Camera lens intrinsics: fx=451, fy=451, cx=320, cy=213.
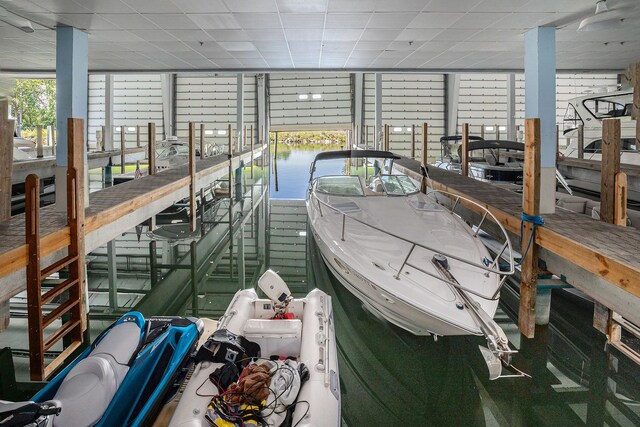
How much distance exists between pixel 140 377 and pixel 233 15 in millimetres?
4579

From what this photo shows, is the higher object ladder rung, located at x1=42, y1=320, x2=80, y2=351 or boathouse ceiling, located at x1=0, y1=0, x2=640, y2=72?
boathouse ceiling, located at x1=0, y1=0, x2=640, y2=72

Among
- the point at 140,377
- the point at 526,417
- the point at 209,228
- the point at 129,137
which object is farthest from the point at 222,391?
the point at 129,137

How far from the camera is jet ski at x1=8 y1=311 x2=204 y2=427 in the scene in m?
2.28

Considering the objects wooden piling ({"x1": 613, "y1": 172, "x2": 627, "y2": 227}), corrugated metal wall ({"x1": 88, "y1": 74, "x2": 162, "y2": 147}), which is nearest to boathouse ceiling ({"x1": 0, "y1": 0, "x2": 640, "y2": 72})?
wooden piling ({"x1": 613, "y1": 172, "x2": 627, "y2": 227})

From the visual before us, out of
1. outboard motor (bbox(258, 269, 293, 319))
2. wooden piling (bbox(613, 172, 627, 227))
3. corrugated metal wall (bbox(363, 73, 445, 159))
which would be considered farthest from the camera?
corrugated metal wall (bbox(363, 73, 445, 159))

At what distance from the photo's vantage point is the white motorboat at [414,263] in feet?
11.0

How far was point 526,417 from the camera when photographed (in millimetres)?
3023

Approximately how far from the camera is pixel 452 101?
1911 centimetres

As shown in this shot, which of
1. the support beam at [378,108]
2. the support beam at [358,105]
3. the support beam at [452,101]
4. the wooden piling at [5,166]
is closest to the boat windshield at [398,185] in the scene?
the wooden piling at [5,166]

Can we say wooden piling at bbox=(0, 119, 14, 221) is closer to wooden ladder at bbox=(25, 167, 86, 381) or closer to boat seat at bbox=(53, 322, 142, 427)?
wooden ladder at bbox=(25, 167, 86, 381)

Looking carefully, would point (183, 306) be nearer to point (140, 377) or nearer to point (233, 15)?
point (140, 377)

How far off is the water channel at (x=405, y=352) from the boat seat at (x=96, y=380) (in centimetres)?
117

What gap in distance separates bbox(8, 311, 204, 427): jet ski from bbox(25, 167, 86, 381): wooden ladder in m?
0.62

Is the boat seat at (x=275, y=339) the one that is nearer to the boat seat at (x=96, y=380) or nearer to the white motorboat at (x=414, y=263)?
the boat seat at (x=96, y=380)
